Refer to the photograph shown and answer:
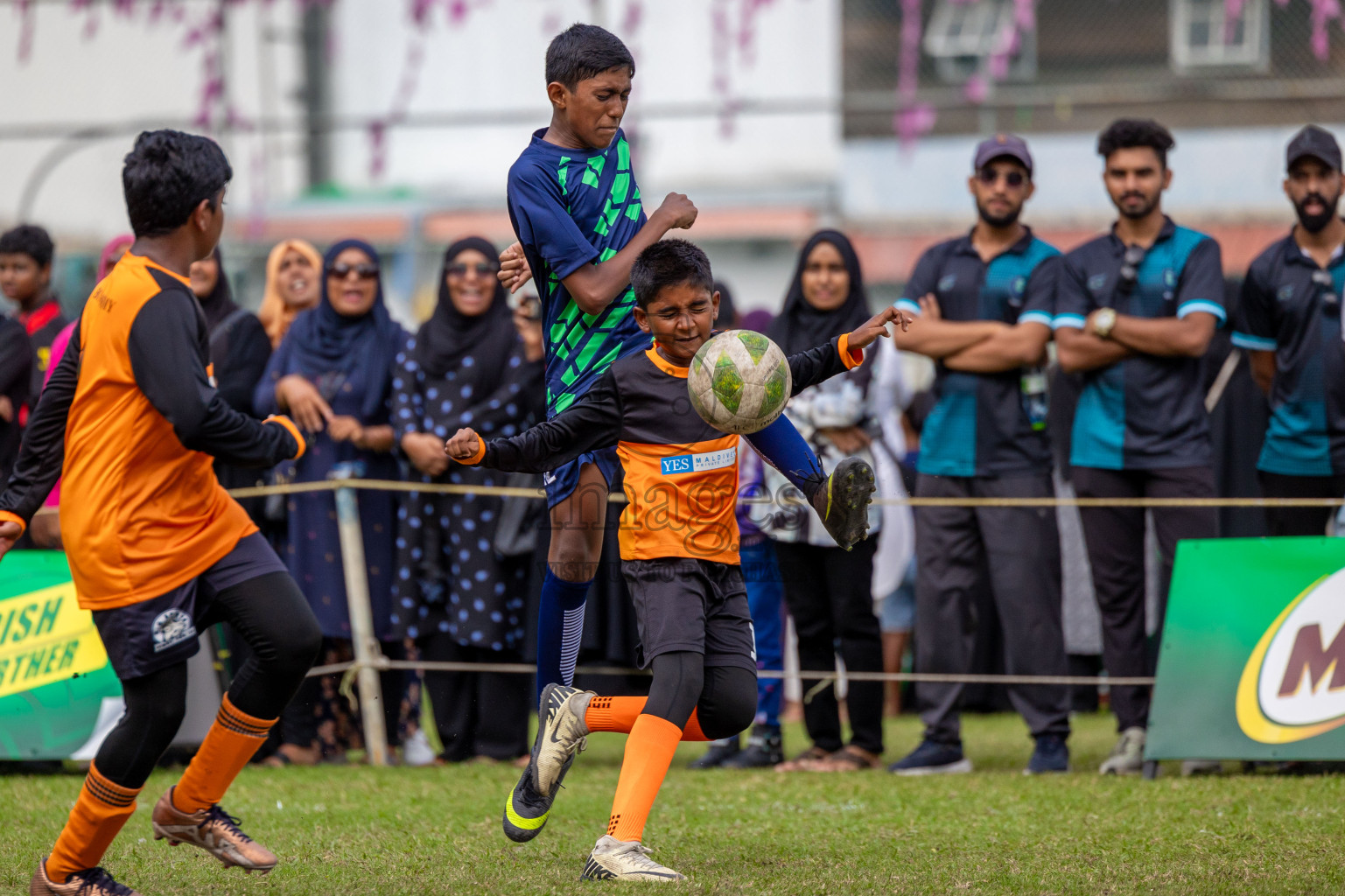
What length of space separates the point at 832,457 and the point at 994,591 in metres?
0.94

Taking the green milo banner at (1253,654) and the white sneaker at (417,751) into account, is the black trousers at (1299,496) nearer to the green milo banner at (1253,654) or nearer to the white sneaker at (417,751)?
the green milo banner at (1253,654)

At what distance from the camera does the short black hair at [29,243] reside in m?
7.81

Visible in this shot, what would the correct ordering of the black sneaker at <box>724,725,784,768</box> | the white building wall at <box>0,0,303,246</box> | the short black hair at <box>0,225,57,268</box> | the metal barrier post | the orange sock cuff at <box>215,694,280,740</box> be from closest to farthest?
the orange sock cuff at <box>215,694,280,740</box>
the black sneaker at <box>724,725,784,768</box>
the metal barrier post
the short black hair at <box>0,225,57,268</box>
the white building wall at <box>0,0,303,246</box>

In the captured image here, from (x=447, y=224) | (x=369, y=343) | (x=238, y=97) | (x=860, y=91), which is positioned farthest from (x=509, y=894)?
(x=238, y=97)

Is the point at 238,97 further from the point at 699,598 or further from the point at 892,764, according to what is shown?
the point at 699,598

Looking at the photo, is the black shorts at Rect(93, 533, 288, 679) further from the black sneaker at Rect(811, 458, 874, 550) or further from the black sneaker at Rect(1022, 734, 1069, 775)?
the black sneaker at Rect(1022, 734, 1069, 775)

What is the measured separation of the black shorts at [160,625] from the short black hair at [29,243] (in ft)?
14.1

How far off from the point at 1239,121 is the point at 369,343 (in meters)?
10.1

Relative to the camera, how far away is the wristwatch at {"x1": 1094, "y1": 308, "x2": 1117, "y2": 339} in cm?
642

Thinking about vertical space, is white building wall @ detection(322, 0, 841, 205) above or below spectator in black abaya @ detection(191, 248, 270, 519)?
above

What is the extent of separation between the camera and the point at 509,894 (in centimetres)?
413

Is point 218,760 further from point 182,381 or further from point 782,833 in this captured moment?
point 782,833

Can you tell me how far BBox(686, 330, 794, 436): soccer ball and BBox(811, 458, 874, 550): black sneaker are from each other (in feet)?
0.86

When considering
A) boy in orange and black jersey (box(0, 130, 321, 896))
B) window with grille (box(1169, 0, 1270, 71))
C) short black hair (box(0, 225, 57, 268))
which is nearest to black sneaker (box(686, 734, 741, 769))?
boy in orange and black jersey (box(0, 130, 321, 896))
